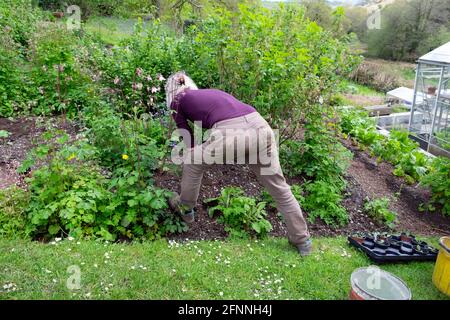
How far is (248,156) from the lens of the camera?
3199mm

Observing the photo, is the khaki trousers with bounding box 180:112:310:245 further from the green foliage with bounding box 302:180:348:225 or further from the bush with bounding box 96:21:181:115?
the bush with bounding box 96:21:181:115

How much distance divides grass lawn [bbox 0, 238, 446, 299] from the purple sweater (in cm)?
114

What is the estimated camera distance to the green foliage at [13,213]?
321 centimetres

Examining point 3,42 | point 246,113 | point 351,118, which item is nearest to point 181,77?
point 246,113

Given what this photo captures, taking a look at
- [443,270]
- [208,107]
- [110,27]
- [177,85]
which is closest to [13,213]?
[177,85]

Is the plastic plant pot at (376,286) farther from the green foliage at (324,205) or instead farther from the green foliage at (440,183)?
the green foliage at (440,183)

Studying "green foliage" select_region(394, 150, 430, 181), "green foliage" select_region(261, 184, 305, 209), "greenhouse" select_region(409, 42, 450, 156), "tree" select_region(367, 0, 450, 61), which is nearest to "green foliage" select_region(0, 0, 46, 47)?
"green foliage" select_region(261, 184, 305, 209)

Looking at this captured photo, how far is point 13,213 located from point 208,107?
6.19 ft

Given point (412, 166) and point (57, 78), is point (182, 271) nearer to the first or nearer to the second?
point (57, 78)

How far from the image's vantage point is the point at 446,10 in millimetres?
18609

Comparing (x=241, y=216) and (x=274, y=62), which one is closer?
(x=241, y=216)

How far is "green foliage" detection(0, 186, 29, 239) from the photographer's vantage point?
126 inches

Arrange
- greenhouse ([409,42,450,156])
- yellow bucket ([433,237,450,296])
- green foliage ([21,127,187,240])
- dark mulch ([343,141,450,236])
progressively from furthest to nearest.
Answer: greenhouse ([409,42,450,156]), dark mulch ([343,141,450,236]), green foliage ([21,127,187,240]), yellow bucket ([433,237,450,296])

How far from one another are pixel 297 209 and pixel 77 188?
76.8 inches
